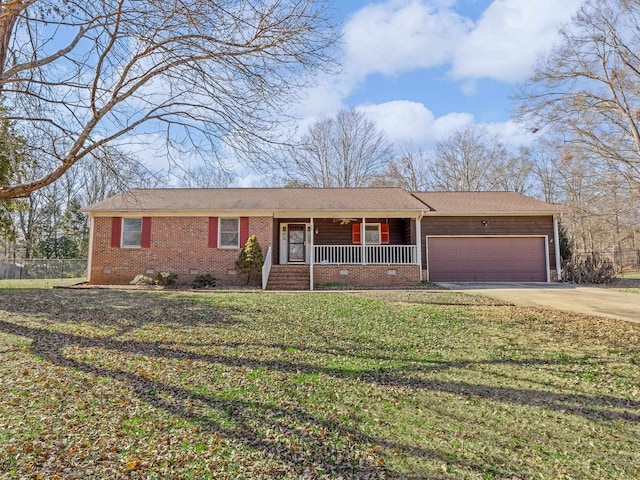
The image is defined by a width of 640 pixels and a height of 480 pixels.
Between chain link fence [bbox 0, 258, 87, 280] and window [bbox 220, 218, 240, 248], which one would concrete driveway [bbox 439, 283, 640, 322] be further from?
chain link fence [bbox 0, 258, 87, 280]

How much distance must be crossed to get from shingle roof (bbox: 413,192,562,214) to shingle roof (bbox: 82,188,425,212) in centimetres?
124

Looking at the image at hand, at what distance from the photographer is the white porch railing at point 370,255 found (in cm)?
1417

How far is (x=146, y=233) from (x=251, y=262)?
4.53 metres

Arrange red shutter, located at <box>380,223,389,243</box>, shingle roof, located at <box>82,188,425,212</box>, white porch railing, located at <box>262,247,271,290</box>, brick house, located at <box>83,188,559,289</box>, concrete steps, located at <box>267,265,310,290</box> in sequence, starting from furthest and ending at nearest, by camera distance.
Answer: red shutter, located at <box>380,223,389,243</box>
shingle roof, located at <box>82,188,425,212</box>
brick house, located at <box>83,188,559,289</box>
concrete steps, located at <box>267,265,310,290</box>
white porch railing, located at <box>262,247,271,290</box>

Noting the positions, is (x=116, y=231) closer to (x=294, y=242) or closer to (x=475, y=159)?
(x=294, y=242)

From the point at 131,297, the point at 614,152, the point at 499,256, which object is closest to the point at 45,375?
the point at 131,297

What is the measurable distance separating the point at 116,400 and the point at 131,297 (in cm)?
619

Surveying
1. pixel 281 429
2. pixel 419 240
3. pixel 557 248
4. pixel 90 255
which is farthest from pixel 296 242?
pixel 281 429

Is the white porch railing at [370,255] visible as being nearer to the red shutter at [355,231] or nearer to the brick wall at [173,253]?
the red shutter at [355,231]

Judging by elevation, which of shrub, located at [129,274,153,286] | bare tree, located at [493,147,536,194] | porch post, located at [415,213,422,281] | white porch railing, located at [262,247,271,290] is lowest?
shrub, located at [129,274,153,286]

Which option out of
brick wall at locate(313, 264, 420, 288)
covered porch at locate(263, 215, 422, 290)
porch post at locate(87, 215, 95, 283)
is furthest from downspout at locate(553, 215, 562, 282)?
porch post at locate(87, 215, 95, 283)

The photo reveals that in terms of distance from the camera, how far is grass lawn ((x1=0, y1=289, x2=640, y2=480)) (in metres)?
2.59

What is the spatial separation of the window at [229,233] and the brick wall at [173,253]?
1.15ft

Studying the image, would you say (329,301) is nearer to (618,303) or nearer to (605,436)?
(605,436)
